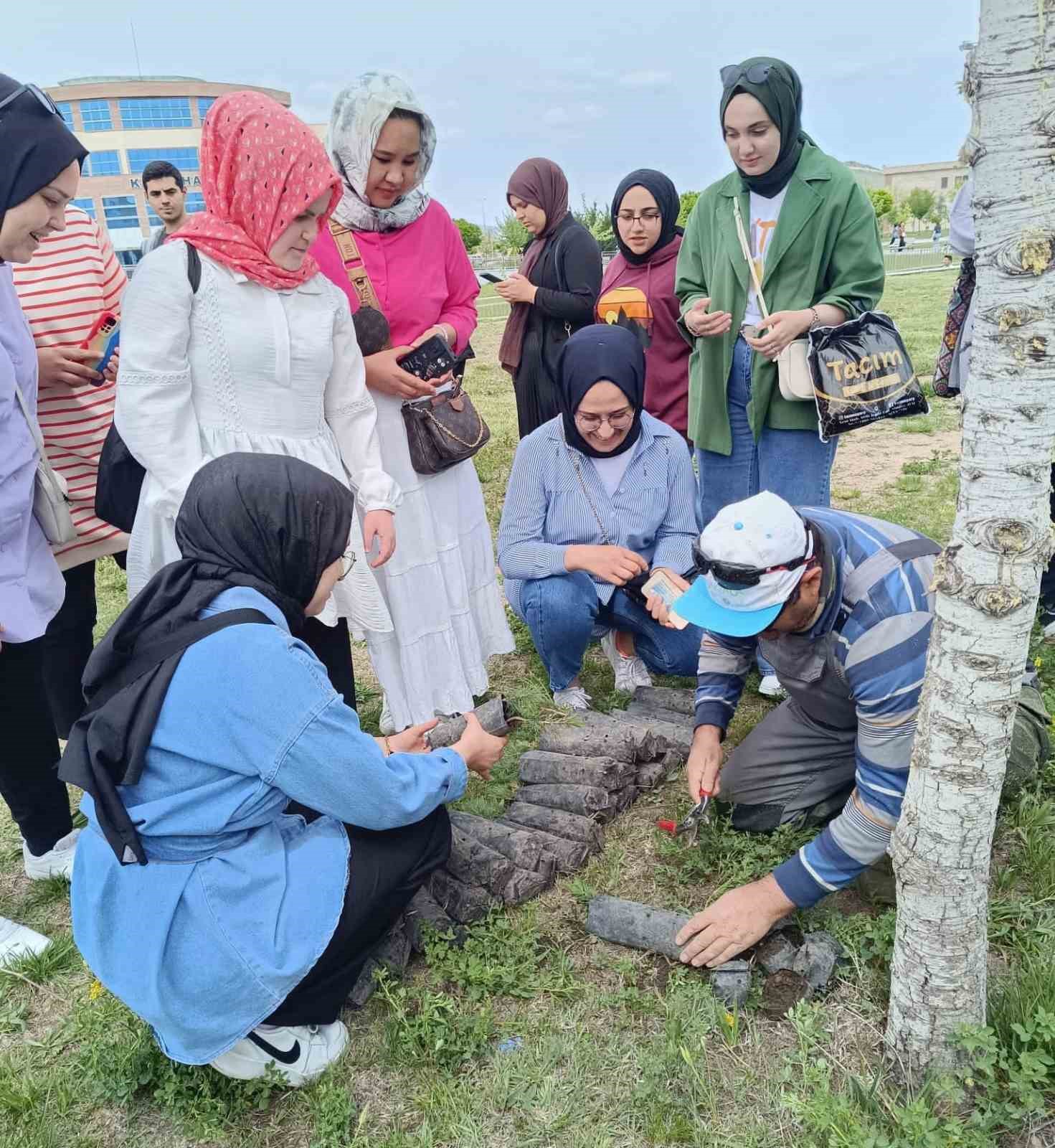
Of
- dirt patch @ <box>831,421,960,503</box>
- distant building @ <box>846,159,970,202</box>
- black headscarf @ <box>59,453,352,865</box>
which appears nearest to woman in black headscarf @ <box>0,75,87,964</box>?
black headscarf @ <box>59,453,352,865</box>

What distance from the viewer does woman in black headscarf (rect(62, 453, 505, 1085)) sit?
6.13 feet

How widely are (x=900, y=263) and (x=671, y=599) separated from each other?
3883 cm

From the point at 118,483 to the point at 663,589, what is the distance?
1.83 m

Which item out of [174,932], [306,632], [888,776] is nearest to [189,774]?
[174,932]

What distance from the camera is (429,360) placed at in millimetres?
3162

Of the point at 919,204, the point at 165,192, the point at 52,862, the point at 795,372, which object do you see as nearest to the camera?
the point at 52,862

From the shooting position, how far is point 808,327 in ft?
10.9

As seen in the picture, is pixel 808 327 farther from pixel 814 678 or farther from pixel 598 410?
pixel 814 678

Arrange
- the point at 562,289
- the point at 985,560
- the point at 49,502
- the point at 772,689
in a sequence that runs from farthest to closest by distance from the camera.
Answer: the point at 562,289
the point at 772,689
the point at 49,502
the point at 985,560

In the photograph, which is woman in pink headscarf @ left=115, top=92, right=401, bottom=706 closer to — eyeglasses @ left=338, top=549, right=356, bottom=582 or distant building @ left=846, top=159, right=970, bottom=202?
eyeglasses @ left=338, top=549, right=356, bottom=582

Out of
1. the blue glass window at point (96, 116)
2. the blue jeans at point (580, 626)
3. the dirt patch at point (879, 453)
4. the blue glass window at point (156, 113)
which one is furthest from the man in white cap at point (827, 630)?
the blue glass window at point (156, 113)

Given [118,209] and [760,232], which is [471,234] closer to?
[118,209]

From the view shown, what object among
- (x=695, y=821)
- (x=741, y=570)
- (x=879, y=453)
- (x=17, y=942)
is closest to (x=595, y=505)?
(x=695, y=821)

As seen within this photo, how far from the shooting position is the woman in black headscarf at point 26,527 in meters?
2.30
